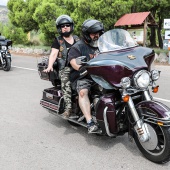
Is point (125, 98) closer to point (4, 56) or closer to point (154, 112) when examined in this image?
point (154, 112)

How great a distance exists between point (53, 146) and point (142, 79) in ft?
5.43

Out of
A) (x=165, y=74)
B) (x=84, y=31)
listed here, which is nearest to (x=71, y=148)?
(x=84, y=31)

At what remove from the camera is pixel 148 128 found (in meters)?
3.50

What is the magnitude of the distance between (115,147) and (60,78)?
1.45 meters

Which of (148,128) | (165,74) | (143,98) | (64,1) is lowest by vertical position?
(165,74)

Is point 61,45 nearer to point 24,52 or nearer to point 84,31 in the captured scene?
point 84,31

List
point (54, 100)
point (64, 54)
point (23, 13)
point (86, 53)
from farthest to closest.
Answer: point (23, 13)
point (64, 54)
point (54, 100)
point (86, 53)

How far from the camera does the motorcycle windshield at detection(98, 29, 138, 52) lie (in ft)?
12.3

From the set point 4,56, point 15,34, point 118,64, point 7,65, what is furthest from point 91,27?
point 15,34

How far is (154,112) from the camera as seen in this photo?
3.39 m

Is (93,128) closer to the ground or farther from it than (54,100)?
closer to the ground

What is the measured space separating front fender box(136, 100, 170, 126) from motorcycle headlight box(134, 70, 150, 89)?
228 millimetres

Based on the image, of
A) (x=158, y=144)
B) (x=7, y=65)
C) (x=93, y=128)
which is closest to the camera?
(x=158, y=144)

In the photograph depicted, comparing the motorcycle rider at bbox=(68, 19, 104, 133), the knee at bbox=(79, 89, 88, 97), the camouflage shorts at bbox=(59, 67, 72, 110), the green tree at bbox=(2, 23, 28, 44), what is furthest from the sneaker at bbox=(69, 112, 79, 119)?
the green tree at bbox=(2, 23, 28, 44)
